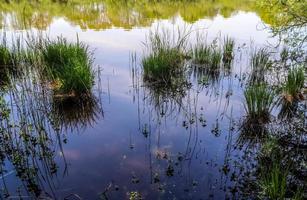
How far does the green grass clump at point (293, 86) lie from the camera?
872 centimetres

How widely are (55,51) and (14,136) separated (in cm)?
428

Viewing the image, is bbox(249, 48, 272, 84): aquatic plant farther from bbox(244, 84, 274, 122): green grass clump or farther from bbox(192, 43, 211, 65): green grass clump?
bbox(244, 84, 274, 122): green grass clump

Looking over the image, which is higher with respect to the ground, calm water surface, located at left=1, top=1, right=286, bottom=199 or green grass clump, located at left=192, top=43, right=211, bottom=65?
green grass clump, located at left=192, top=43, right=211, bottom=65

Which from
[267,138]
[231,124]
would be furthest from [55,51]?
[267,138]

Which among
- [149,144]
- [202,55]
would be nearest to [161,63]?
[202,55]

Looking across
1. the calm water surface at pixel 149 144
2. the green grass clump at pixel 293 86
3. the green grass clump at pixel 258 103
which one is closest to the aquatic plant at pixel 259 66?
the calm water surface at pixel 149 144

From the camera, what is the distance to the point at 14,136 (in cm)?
A: 654

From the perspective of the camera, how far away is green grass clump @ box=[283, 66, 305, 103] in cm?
872

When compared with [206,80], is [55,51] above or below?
above

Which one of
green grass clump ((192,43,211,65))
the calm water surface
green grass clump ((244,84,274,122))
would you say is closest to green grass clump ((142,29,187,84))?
the calm water surface

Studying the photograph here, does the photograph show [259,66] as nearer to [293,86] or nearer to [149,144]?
[293,86]

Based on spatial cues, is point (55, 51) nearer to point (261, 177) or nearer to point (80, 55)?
point (80, 55)

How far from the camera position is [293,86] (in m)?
8.80

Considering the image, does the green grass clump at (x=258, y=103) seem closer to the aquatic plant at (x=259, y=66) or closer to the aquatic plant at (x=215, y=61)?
the aquatic plant at (x=259, y=66)
